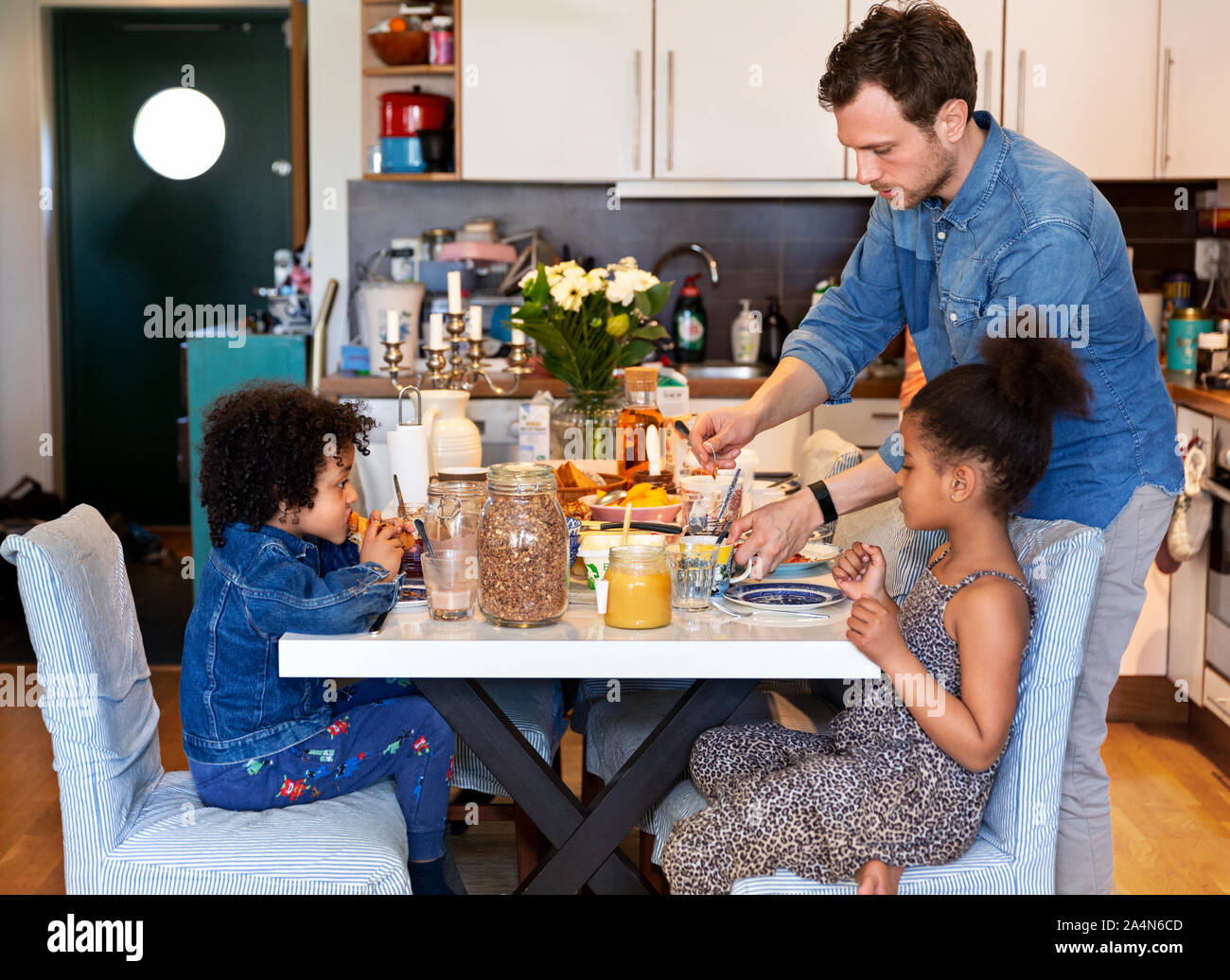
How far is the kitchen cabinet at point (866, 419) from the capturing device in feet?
13.6

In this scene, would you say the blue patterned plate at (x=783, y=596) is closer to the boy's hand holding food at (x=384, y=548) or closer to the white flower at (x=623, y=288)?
the boy's hand holding food at (x=384, y=548)

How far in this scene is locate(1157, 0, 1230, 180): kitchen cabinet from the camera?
405 centimetres

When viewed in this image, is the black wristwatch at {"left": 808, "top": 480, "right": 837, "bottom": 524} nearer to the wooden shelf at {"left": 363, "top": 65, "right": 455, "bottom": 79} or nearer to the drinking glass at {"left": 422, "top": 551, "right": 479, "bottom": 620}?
the drinking glass at {"left": 422, "top": 551, "right": 479, "bottom": 620}

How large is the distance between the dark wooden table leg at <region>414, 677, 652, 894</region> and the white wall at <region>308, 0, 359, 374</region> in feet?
10.1

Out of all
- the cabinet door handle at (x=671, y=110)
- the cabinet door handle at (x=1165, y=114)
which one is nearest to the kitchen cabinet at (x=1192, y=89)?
the cabinet door handle at (x=1165, y=114)

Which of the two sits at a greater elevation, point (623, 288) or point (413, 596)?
point (623, 288)

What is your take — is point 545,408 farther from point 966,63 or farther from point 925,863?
point 925,863

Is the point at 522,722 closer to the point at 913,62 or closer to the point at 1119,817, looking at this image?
the point at 913,62

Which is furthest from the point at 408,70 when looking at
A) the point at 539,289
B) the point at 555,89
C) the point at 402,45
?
the point at 539,289

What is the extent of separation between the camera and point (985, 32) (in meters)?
4.14

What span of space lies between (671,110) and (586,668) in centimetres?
304

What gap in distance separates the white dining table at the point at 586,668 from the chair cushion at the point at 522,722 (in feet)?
0.85

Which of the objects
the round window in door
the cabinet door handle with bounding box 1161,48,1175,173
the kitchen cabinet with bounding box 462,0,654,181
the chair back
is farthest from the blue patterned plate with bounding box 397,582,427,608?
the round window in door

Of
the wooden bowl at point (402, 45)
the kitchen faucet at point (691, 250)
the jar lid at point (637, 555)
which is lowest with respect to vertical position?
the jar lid at point (637, 555)
